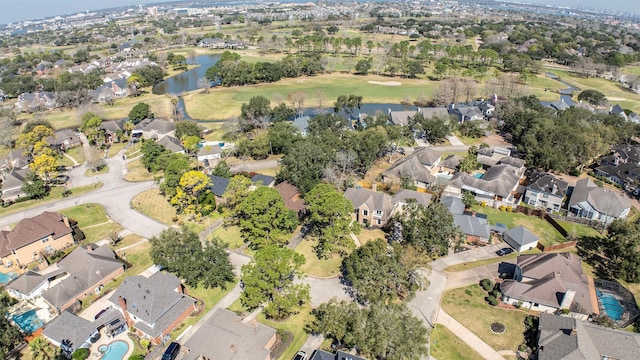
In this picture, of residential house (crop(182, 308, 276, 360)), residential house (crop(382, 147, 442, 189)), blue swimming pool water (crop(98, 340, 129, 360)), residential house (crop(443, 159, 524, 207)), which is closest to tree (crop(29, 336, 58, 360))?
blue swimming pool water (crop(98, 340, 129, 360))

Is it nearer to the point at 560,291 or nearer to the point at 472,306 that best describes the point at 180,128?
the point at 472,306

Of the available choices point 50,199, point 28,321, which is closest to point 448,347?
point 28,321

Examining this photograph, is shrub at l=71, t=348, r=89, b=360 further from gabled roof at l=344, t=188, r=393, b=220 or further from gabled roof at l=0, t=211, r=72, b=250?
gabled roof at l=344, t=188, r=393, b=220

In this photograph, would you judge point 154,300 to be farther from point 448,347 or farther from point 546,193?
point 546,193

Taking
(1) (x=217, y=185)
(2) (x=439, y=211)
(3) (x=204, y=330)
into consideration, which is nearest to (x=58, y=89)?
(1) (x=217, y=185)

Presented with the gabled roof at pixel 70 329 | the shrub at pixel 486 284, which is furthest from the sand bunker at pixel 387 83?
the gabled roof at pixel 70 329

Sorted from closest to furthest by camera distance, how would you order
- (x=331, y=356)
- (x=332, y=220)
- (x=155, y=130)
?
(x=331, y=356) < (x=332, y=220) < (x=155, y=130)
